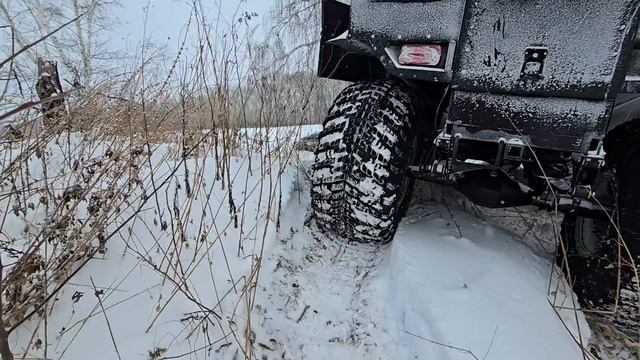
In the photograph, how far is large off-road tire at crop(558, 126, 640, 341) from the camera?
128 cm

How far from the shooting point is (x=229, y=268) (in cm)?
139

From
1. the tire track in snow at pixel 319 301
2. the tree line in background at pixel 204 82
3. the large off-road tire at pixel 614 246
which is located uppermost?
the tree line in background at pixel 204 82

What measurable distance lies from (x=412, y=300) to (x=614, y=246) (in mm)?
785

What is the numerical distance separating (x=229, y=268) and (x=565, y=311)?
1306mm

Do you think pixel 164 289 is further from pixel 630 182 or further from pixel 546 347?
pixel 630 182

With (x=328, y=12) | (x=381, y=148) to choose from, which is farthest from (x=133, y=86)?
(x=381, y=148)

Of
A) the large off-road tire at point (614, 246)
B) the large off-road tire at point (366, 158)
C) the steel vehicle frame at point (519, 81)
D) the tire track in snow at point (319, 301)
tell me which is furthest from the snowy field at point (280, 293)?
the steel vehicle frame at point (519, 81)

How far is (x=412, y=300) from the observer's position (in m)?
1.37

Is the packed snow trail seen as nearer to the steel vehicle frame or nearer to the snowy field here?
the snowy field

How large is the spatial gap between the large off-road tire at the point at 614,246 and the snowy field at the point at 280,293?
112mm

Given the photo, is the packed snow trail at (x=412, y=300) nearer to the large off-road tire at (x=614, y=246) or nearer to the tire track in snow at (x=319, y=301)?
the tire track in snow at (x=319, y=301)

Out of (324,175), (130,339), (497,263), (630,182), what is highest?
(630,182)

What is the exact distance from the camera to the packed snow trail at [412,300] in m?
1.20

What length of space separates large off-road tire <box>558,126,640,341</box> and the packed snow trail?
0.12 metres
